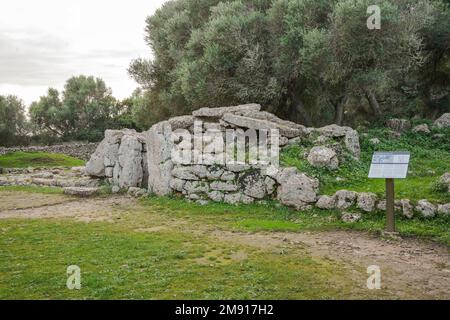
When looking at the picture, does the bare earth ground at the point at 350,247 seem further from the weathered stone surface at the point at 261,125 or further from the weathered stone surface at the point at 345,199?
the weathered stone surface at the point at 261,125

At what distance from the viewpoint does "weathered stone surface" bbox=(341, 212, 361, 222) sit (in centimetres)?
1178

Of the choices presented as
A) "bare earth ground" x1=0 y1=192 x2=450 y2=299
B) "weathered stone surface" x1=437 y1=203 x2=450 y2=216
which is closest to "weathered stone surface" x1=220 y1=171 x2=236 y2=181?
"bare earth ground" x1=0 y1=192 x2=450 y2=299

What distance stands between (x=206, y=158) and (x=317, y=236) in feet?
20.5

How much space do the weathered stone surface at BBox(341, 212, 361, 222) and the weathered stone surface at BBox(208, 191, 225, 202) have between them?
4.62 m

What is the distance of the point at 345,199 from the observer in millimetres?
12578

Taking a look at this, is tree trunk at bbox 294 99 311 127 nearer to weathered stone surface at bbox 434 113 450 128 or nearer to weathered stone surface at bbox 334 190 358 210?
weathered stone surface at bbox 434 113 450 128

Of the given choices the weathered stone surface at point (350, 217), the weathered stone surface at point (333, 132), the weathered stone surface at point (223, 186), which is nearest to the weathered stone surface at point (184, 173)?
the weathered stone surface at point (223, 186)

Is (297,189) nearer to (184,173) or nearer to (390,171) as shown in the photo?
(390,171)

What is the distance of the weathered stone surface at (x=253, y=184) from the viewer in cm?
1445

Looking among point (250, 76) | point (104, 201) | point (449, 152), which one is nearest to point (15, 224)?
point (104, 201)

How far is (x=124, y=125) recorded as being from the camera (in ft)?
213

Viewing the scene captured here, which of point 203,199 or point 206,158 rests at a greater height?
point 206,158
